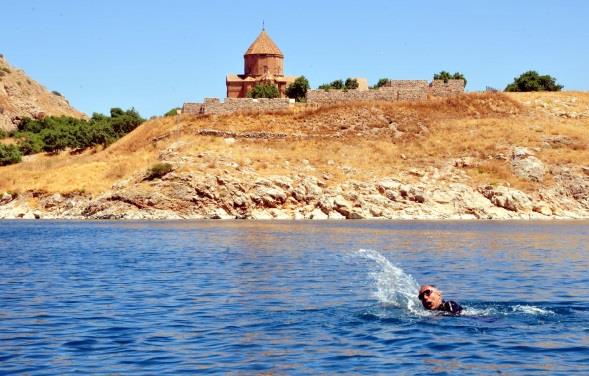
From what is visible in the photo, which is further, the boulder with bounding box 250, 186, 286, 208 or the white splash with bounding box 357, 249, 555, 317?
the boulder with bounding box 250, 186, 286, 208

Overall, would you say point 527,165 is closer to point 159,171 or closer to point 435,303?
point 159,171

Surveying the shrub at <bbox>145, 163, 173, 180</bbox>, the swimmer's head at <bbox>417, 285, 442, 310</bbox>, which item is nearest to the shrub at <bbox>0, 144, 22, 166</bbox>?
the shrub at <bbox>145, 163, 173, 180</bbox>

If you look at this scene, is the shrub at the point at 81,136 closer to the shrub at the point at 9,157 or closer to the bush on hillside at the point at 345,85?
the shrub at the point at 9,157

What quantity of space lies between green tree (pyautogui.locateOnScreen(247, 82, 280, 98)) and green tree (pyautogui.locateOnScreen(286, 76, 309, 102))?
2.52 meters

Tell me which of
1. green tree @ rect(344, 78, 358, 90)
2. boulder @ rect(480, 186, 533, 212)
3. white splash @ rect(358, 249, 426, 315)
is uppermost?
green tree @ rect(344, 78, 358, 90)

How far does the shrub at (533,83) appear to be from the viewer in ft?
358

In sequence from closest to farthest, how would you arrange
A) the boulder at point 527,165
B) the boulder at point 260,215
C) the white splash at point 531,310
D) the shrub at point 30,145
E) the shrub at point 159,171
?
1. the white splash at point 531,310
2. the boulder at point 260,215
3. the boulder at point 527,165
4. the shrub at point 159,171
5. the shrub at point 30,145

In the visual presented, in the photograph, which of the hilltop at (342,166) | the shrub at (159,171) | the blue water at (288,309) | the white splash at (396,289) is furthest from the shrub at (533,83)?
the white splash at (396,289)

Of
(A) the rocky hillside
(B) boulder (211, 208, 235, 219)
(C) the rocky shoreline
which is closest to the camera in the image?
(C) the rocky shoreline

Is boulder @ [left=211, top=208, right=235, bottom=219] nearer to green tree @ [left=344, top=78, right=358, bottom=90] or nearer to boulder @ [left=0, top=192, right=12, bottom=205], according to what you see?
boulder @ [left=0, top=192, right=12, bottom=205]

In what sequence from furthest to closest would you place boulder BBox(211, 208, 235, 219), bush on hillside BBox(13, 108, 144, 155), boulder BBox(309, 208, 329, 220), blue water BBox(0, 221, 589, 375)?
bush on hillside BBox(13, 108, 144, 155) < boulder BBox(211, 208, 235, 219) < boulder BBox(309, 208, 329, 220) < blue water BBox(0, 221, 589, 375)

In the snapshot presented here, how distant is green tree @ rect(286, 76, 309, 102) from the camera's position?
106 meters

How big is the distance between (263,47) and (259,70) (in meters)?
2.97

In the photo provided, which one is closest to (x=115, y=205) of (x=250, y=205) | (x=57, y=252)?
(x=250, y=205)
